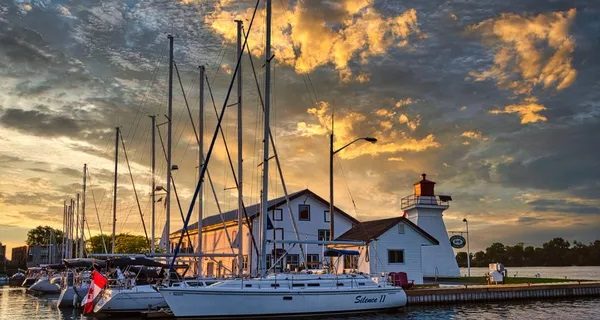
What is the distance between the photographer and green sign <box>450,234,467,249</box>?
6806cm

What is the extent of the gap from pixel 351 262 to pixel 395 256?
4.15 m

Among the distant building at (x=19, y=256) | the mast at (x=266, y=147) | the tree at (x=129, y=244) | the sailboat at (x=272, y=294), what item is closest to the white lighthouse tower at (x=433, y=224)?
the sailboat at (x=272, y=294)

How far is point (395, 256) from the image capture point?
171 feet

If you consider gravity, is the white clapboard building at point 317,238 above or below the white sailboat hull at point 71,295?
above

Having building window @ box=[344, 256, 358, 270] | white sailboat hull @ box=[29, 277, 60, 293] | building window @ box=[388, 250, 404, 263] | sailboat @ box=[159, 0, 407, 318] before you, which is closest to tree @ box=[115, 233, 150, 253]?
white sailboat hull @ box=[29, 277, 60, 293]

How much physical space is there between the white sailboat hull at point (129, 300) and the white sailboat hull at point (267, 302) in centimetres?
482

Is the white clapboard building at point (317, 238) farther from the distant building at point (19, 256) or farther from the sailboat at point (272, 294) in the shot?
the distant building at point (19, 256)

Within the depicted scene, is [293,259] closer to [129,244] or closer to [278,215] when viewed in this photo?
[278,215]

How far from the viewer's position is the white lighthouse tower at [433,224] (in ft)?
226

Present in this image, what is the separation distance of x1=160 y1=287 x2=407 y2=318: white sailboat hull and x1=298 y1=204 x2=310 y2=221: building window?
23.1 metres

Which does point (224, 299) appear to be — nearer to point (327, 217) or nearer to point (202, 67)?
point (202, 67)

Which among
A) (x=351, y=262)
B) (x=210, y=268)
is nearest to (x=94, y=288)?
(x=351, y=262)

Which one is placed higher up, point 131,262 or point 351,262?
point 131,262

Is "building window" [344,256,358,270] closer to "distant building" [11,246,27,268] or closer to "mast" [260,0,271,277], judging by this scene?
"mast" [260,0,271,277]
